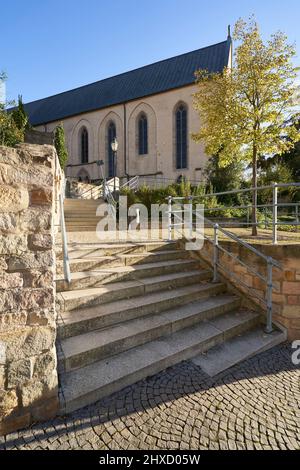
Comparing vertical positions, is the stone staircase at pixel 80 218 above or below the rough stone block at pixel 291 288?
above

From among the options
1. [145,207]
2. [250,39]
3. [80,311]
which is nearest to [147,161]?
[145,207]

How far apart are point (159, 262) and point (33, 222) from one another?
287 cm

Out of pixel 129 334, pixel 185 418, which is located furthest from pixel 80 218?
pixel 185 418

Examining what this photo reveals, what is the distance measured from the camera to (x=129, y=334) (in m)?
2.87

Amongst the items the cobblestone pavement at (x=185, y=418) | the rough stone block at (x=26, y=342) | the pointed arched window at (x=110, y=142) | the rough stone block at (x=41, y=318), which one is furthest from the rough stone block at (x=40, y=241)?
the pointed arched window at (x=110, y=142)

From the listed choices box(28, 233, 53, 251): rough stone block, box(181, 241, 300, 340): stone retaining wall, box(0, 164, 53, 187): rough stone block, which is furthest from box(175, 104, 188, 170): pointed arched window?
box(28, 233, 53, 251): rough stone block

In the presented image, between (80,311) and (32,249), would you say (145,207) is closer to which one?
(80,311)

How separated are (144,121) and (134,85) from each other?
436cm

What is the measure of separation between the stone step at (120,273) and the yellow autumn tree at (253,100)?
2.18 metres

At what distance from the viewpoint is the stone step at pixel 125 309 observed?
2811 millimetres

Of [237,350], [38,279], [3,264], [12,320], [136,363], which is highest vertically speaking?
[3,264]

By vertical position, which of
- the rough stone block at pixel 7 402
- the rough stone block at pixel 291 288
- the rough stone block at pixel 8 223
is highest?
the rough stone block at pixel 8 223

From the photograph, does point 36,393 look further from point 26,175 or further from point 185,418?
point 26,175

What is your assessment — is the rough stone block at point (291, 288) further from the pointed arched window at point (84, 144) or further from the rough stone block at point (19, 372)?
the pointed arched window at point (84, 144)
